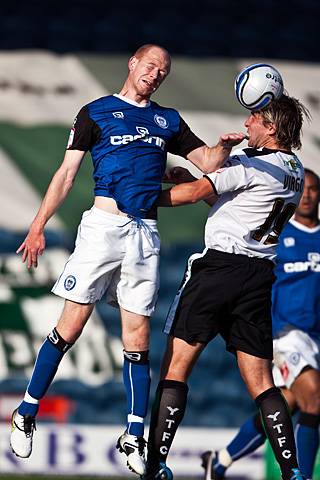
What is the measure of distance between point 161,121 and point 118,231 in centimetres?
60

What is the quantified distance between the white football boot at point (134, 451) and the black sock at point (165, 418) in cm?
7

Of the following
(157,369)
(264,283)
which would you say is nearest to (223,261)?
(264,283)

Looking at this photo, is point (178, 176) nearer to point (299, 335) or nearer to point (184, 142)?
point (184, 142)

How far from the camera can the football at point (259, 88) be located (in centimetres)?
631

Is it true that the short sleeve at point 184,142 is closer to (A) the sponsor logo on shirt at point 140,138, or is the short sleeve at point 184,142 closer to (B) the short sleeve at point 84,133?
(A) the sponsor logo on shirt at point 140,138

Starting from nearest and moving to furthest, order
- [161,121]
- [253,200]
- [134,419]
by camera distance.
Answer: [253,200] → [134,419] → [161,121]

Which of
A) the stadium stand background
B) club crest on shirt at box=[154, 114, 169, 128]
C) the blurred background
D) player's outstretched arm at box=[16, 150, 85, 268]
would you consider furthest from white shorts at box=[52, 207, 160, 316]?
the stadium stand background

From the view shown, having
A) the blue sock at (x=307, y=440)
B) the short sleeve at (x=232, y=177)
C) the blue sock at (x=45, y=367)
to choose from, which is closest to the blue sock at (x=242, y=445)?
the blue sock at (x=307, y=440)

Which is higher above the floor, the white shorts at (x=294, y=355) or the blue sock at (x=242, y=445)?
the white shorts at (x=294, y=355)

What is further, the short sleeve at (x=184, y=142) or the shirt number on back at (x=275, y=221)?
the short sleeve at (x=184, y=142)

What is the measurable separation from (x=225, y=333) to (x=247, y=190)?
0.73m

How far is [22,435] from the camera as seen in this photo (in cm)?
648

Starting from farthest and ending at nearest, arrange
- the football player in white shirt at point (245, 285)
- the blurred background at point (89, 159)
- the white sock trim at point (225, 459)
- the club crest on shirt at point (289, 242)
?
1. the blurred background at point (89, 159)
2. the club crest on shirt at point (289, 242)
3. the white sock trim at point (225, 459)
4. the football player in white shirt at point (245, 285)

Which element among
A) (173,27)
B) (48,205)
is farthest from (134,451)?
(173,27)
